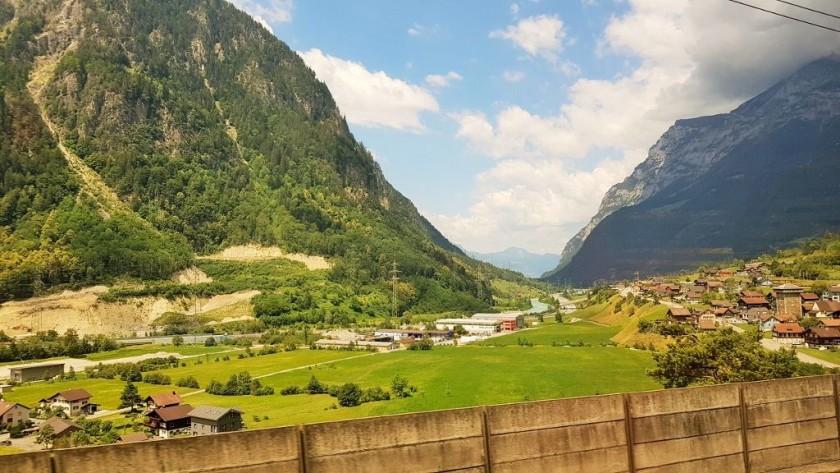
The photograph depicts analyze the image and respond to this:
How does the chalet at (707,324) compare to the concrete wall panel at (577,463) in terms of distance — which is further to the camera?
the chalet at (707,324)

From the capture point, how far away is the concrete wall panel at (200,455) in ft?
24.8

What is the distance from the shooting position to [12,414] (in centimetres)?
4372

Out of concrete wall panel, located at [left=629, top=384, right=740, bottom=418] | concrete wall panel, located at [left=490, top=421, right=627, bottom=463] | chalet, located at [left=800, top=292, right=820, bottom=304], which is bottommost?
chalet, located at [left=800, top=292, right=820, bottom=304]

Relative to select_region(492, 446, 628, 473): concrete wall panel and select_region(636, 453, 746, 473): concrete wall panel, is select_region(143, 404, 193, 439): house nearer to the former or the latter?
select_region(492, 446, 628, 473): concrete wall panel

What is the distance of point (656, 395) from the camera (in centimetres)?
1072

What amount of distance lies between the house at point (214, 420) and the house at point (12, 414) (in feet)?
53.3

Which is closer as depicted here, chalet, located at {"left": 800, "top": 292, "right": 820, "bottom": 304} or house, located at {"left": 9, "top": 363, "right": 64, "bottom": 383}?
house, located at {"left": 9, "top": 363, "right": 64, "bottom": 383}

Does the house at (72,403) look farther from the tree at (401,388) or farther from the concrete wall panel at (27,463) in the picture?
the concrete wall panel at (27,463)

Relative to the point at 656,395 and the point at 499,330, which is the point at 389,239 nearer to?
the point at 499,330

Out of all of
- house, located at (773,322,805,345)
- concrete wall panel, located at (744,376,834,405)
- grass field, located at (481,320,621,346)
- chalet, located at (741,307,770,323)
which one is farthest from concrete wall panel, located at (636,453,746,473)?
grass field, located at (481,320,621,346)

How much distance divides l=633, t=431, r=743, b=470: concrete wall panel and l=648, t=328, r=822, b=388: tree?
24750 mm

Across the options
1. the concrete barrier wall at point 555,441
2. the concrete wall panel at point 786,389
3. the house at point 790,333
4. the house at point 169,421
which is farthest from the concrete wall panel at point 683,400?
the house at point 790,333

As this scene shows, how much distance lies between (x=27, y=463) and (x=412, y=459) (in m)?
5.87

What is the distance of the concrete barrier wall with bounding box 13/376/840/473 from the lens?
26.3ft
